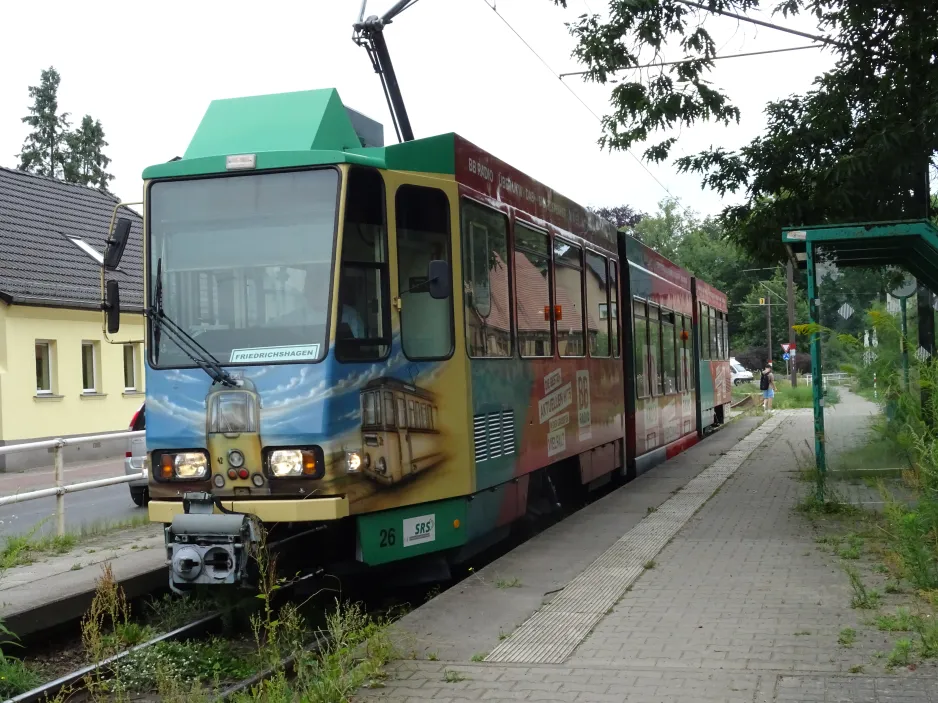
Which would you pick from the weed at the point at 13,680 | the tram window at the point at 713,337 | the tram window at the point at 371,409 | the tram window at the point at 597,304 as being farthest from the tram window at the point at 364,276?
the tram window at the point at 713,337

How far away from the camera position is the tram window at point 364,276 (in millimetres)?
7766

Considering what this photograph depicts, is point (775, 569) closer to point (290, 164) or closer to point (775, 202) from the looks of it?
point (290, 164)

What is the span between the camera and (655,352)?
1766 centimetres

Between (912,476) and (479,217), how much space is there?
3.78 meters

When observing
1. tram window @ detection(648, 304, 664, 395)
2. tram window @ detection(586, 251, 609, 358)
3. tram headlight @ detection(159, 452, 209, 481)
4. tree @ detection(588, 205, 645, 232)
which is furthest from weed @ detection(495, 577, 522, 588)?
tree @ detection(588, 205, 645, 232)

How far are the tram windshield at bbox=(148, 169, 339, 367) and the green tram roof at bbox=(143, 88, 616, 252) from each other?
0.13 m

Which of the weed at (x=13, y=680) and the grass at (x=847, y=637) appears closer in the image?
the grass at (x=847, y=637)

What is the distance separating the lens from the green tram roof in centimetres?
802

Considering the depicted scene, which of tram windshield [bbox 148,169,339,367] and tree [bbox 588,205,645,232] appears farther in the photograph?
tree [bbox 588,205,645,232]

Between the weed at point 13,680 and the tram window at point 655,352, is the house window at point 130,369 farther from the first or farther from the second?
the weed at point 13,680

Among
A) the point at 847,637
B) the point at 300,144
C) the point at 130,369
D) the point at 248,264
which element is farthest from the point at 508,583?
the point at 130,369

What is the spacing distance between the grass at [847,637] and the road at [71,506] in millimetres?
5511

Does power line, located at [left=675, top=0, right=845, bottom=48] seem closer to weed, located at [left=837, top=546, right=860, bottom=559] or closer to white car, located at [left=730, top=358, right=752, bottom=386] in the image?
weed, located at [left=837, top=546, right=860, bottom=559]

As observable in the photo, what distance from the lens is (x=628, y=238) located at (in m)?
15.7
